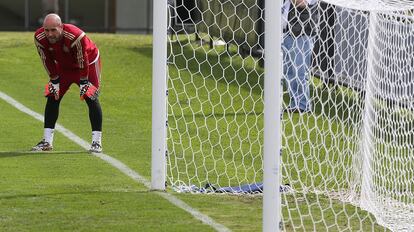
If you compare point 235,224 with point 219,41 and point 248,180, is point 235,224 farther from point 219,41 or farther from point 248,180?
point 219,41

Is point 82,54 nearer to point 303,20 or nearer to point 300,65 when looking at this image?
point 300,65

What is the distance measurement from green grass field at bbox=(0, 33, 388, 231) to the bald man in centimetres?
33

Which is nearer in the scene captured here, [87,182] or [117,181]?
[87,182]

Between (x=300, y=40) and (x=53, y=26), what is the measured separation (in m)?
2.55

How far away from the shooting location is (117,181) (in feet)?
38.2

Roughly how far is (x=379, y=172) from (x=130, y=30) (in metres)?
27.2

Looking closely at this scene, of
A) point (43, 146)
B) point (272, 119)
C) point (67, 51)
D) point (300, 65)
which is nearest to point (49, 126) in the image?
point (43, 146)

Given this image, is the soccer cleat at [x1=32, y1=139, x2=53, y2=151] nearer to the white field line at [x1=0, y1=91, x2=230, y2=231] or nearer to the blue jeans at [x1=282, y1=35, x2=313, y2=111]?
the white field line at [x1=0, y1=91, x2=230, y2=231]

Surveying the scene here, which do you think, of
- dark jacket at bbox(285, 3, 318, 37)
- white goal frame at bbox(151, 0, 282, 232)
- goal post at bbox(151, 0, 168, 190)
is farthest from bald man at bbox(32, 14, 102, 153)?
white goal frame at bbox(151, 0, 282, 232)

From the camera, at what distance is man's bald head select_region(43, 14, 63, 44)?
1269 cm

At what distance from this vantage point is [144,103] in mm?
18578

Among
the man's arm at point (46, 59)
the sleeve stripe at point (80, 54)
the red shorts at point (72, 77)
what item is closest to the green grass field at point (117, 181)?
the red shorts at point (72, 77)

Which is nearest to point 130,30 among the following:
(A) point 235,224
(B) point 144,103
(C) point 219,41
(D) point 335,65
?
(B) point 144,103

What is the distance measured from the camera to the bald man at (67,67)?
12984 mm
